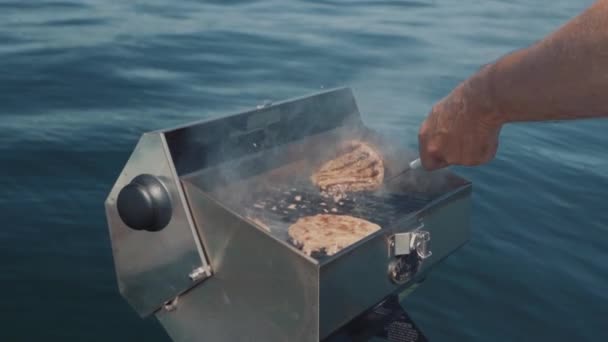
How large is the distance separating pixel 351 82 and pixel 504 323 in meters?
4.49

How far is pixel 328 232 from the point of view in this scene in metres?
2.68

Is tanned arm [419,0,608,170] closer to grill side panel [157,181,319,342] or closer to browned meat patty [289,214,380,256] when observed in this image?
browned meat patty [289,214,380,256]

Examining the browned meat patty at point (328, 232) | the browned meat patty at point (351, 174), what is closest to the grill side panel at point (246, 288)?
the browned meat patty at point (328, 232)

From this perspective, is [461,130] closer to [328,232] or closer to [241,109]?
[328,232]

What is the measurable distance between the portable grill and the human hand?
14.5 inches

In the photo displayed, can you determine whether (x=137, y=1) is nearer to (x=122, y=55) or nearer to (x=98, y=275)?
(x=122, y=55)

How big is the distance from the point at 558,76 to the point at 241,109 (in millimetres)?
5311

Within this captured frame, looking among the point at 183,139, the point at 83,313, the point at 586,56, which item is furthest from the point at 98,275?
the point at 586,56

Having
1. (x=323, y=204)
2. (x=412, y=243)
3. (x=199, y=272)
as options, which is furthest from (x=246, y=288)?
(x=323, y=204)

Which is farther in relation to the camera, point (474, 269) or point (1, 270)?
point (474, 269)

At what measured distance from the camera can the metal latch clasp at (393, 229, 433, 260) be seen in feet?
8.04

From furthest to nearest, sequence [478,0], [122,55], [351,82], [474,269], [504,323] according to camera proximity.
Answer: [478,0], [122,55], [351,82], [474,269], [504,323]

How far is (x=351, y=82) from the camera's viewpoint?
7.74 m

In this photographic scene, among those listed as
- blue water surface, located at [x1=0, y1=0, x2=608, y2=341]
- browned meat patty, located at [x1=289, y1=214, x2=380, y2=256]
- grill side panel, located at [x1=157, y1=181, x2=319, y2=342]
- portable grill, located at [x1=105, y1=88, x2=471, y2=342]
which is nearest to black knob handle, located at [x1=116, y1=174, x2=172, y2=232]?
portable grill, located at [x1=105, y1=88, x2=471, y2=342]
